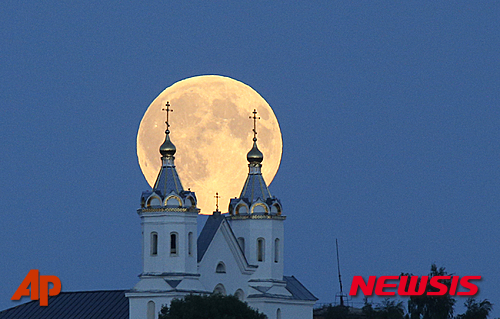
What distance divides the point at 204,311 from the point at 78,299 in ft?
67.6

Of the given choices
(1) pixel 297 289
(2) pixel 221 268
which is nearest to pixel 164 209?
(2) pixel 221 268

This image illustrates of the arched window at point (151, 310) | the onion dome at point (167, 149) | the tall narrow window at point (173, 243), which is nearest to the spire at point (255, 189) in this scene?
the onion dome at point (167, 149)

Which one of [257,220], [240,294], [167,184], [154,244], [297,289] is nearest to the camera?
[154,244]

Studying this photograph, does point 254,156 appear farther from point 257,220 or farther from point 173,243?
point 173,243

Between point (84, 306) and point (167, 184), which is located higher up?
point (167, 184)

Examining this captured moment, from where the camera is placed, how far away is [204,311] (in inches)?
3748

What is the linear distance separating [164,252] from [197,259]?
397 centimetres

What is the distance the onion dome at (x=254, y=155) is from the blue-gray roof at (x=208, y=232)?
5.10m

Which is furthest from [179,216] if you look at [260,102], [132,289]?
[260,102]

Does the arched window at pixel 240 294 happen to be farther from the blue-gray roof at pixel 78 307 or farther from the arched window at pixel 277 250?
the blue-gray roof at pixel 78 307

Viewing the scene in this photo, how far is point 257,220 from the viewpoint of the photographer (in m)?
108

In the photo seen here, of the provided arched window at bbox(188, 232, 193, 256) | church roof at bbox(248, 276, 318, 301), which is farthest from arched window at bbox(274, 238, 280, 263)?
arched window at bbox(188, 232, 193, 256)

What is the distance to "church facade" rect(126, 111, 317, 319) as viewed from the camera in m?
99.6

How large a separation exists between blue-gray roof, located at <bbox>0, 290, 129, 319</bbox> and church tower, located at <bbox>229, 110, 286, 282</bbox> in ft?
30.8
